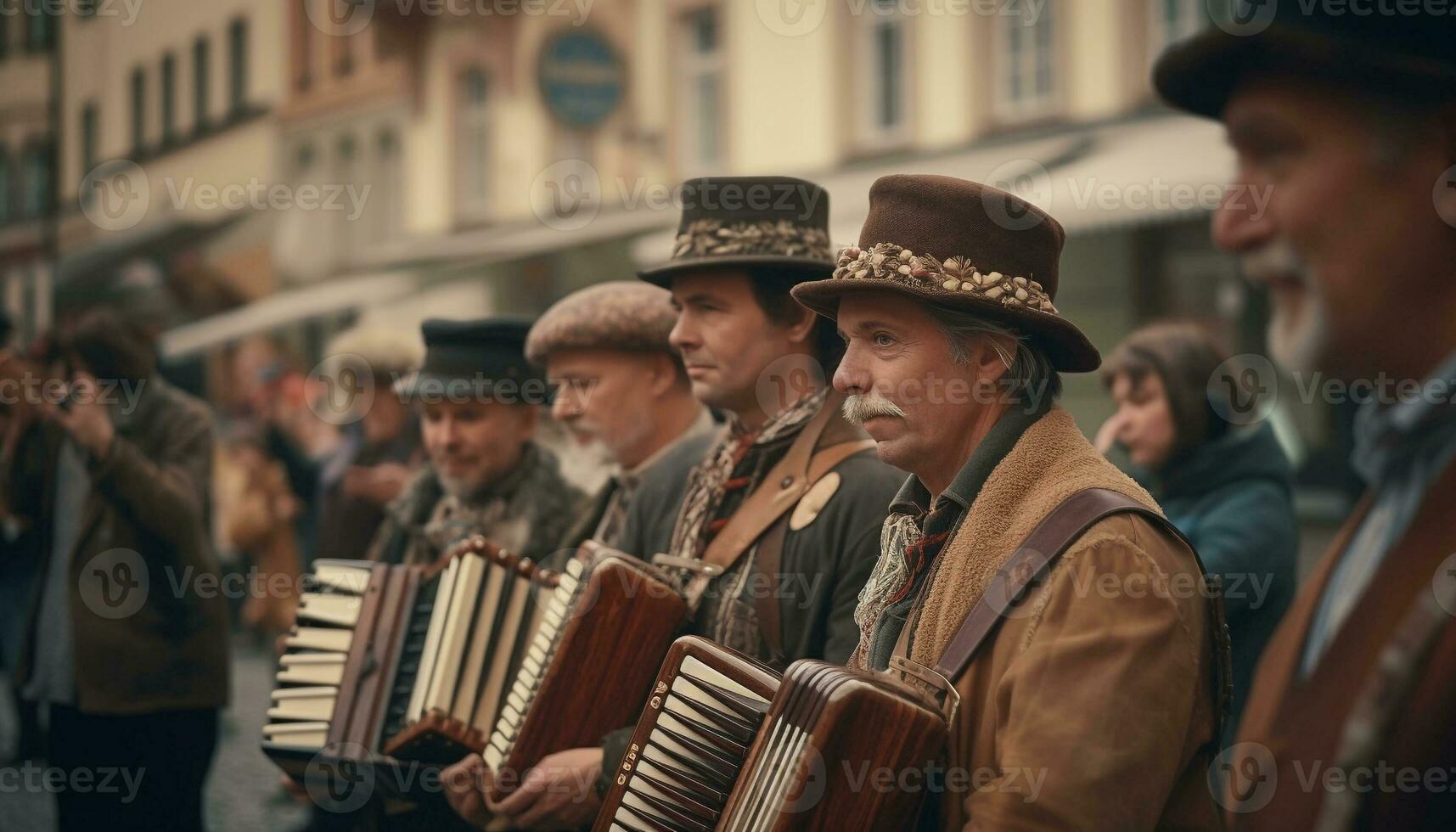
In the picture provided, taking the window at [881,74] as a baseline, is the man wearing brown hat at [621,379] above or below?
below

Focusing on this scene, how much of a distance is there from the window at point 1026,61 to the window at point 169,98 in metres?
14.7

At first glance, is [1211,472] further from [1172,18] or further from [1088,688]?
[1172,18]

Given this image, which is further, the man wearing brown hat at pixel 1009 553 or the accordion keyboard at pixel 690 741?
the accordion keyboard at pixel 690 741

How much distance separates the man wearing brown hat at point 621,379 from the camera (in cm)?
418

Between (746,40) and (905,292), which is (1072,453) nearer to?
(905,292)

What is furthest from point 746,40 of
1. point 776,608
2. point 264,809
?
point 776,608

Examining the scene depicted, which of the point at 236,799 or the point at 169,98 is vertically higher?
the point at 169,98

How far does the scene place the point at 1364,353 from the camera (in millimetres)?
1527

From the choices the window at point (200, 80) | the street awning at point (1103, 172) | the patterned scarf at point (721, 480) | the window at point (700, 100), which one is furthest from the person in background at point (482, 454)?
the window at point (200, 80)

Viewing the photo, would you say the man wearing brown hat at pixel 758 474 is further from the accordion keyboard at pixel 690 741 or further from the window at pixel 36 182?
the window at pixel 36 182

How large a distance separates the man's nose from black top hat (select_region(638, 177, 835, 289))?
75.9 inches

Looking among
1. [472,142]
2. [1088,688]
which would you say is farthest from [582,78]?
[1088,688]

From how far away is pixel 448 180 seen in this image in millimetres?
18203

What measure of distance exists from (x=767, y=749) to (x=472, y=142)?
54.9 ft
